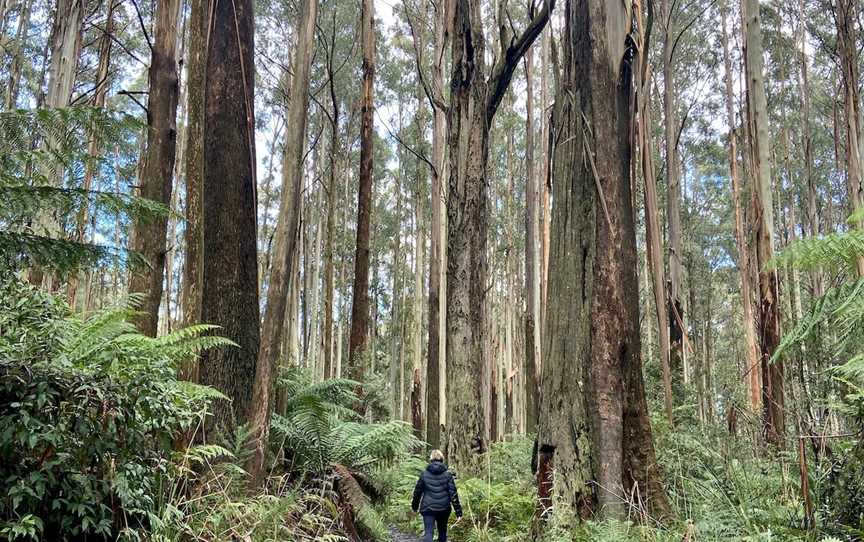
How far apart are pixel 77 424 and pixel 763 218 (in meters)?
7.27

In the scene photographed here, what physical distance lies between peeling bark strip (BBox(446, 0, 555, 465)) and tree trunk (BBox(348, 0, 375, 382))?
477cm

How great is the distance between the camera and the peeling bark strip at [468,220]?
28.1 ft

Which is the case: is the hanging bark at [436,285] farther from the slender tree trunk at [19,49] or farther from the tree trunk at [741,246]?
the slender tree trunk at [19,49]

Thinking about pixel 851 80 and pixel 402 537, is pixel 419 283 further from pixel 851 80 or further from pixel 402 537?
pixel 402 537

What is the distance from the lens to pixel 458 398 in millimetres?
8562

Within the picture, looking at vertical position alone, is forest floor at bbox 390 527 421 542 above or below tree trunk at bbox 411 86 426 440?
below

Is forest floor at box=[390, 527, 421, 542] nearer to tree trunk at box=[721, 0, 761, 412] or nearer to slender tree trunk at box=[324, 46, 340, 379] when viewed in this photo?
slender tree trunk at box=[324, 46, 340, 379]

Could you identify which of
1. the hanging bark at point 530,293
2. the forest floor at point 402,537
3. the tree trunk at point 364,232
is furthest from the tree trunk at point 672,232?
the forest floor at point 402,537

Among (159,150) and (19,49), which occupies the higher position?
(19,49)

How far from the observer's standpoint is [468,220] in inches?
352

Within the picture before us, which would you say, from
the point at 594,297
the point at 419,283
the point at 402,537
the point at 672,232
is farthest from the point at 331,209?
the point at 594,297

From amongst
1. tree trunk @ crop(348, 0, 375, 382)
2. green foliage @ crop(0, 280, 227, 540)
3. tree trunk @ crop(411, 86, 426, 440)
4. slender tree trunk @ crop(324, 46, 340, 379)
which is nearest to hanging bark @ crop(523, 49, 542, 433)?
tree trunk @ crop(411, 86, 426, 440)

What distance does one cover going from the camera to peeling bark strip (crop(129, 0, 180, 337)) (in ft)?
24.7

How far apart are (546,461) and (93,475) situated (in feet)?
10.8
